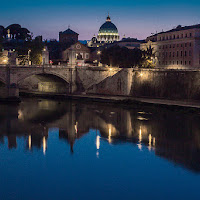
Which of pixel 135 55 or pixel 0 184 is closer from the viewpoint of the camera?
pixel 0 184

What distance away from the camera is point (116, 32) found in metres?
130

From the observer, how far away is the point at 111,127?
32.5 m

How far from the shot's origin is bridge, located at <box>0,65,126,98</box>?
4519cm

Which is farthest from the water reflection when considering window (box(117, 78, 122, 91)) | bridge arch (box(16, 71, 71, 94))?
bridge arch (box(16, 71, 71, 94))

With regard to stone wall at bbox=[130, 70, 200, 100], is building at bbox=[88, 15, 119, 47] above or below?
above

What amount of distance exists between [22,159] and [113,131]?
10.1 meters

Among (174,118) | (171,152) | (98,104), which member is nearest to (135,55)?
(98,104)

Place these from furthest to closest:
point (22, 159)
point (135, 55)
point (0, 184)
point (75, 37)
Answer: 1. point (75, 37)
2. point (135, 55)
3. point (22, 159)
4. point (0, 184)

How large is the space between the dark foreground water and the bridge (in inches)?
289

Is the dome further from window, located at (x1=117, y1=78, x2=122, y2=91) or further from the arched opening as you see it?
window, located at (x1=117, y1=78, x2=122, y2=91)

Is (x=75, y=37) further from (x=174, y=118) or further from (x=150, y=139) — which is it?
(x=150, y=139)

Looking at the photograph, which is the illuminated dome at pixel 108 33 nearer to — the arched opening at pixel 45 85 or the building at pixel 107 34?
the building at pixel 107 34

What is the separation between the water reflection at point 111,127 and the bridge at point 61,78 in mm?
3761

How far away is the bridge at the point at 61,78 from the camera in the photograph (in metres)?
45.2
